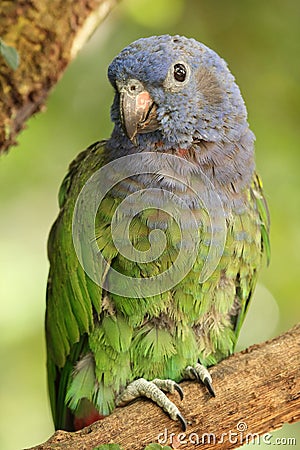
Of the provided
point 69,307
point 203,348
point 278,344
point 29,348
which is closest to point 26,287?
point 29,348

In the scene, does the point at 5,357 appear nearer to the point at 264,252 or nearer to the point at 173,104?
the point at 264,252

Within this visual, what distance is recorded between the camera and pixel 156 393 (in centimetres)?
237

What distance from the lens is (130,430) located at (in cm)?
222

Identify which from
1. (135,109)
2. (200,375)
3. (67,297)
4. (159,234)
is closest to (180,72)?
(135,109)

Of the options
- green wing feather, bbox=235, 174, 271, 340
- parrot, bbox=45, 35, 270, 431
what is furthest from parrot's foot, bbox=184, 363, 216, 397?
green wing feather, bbox=235, 174, 271, 340

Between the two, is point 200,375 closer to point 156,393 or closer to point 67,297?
point 156,393

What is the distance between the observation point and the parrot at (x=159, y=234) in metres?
2.38

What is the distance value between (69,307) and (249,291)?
693 mm

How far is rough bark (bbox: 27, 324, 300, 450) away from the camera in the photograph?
2.20 metres

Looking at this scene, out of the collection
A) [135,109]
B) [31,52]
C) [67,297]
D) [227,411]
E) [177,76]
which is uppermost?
[31,52]

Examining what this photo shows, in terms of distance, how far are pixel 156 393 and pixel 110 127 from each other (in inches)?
84.7

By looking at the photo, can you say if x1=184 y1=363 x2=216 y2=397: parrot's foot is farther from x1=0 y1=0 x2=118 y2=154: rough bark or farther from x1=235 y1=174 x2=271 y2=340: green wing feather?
x1=0 y1=0 x2=118 y2=154: rough bark

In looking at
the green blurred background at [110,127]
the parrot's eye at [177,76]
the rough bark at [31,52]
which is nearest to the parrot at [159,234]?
the parrot's eye at [177,76]

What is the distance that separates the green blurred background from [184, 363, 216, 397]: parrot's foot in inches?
57.8
